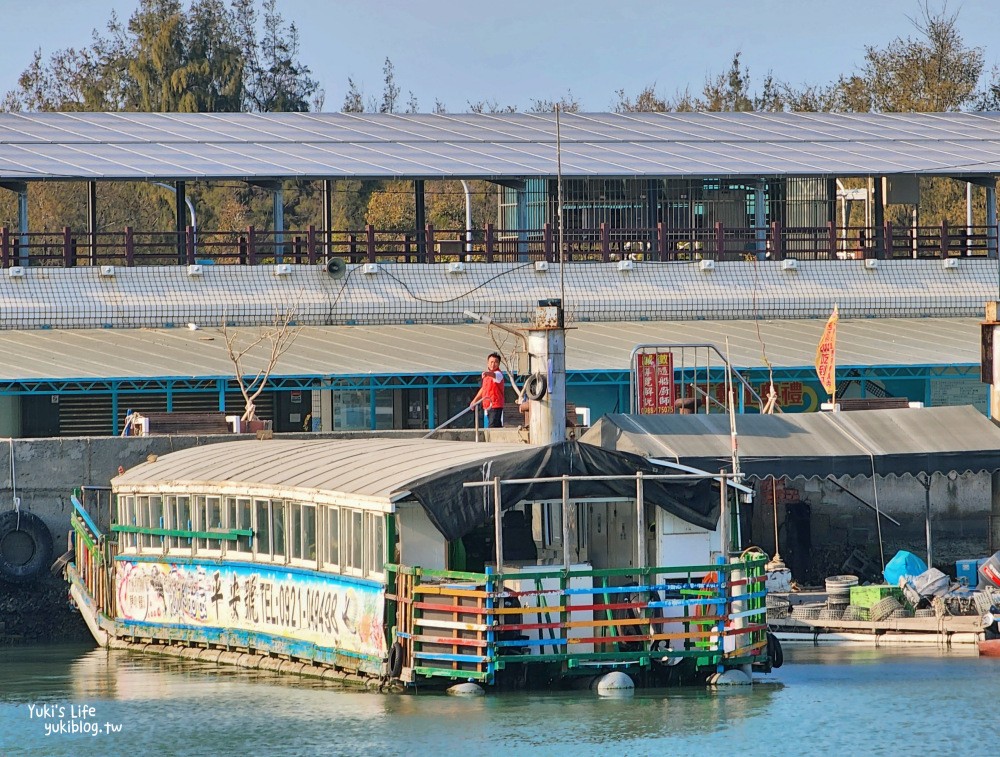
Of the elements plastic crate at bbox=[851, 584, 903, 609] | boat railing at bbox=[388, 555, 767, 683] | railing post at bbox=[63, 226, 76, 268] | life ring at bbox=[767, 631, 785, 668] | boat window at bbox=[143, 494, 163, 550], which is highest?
railing post at bbox=[63, 226, 76, 268]

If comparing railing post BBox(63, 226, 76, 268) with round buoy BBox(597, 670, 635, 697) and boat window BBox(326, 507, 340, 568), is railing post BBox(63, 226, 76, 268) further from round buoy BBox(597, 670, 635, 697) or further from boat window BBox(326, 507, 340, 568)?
round buoy BBox(597, 670, 635, 697)

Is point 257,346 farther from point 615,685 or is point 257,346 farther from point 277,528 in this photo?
point 615,685

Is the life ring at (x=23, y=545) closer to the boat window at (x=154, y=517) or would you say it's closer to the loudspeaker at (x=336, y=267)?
the boat window at (x=154, y=517)

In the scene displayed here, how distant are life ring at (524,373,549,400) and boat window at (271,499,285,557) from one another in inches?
128

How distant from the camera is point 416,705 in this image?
71.4 ft

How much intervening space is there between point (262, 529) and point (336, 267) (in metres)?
14.5

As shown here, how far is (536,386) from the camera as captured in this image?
24.6 metres

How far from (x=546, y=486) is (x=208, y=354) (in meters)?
15.0

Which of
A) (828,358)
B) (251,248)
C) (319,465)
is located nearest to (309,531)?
(319,465)

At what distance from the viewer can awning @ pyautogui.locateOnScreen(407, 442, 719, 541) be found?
2200cm

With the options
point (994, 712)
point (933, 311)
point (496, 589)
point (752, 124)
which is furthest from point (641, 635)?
point (752, 124)

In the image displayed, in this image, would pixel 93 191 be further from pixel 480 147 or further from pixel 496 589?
pixel 496 589

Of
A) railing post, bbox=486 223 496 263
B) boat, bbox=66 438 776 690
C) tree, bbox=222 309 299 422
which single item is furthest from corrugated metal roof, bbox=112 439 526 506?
railing post, bbox=486 223 496 263

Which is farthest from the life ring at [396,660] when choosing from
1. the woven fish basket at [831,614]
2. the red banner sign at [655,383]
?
the red banner sign at [655,383]
